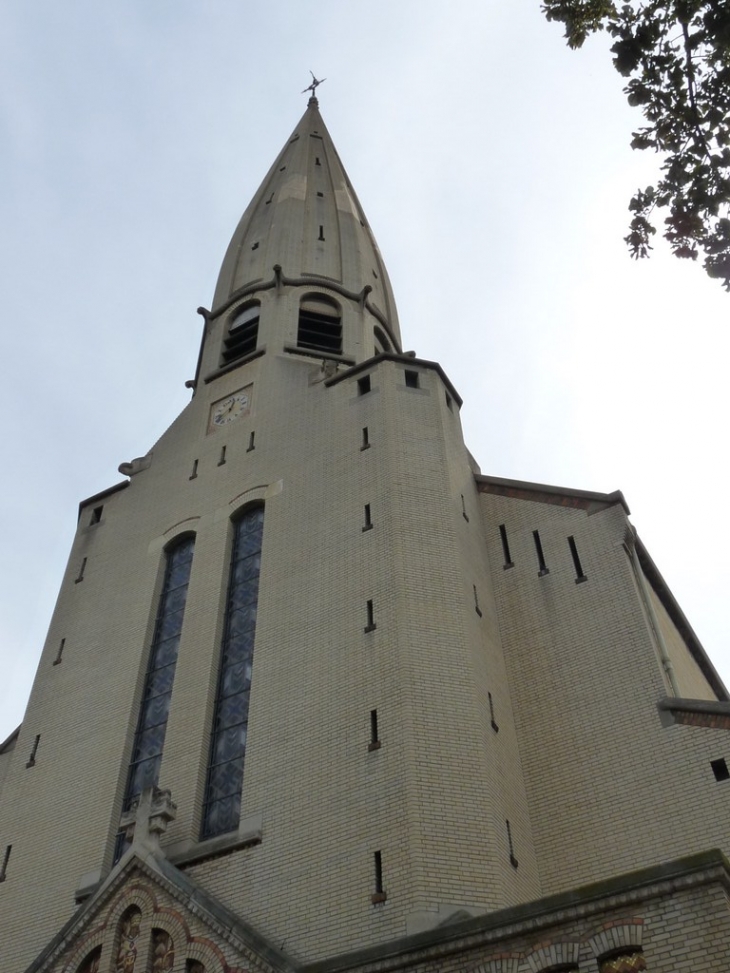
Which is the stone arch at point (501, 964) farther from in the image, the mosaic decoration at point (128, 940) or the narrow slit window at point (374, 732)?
the mosaic decoration at point (128, 940)

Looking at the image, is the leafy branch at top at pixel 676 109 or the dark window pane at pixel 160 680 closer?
the leafy branch at top at pixel 676 109

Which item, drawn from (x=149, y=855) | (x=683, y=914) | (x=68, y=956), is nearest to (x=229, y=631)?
(x=149, y=855)

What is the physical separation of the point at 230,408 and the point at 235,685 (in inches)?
348

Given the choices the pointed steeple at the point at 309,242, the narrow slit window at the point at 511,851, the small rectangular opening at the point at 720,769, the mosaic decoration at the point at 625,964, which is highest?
the pointed steeple at the point at 309,242

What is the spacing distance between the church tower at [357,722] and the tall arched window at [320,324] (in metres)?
2.99

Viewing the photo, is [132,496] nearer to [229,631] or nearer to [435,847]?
[229,631]

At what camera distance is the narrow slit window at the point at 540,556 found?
20.6 m

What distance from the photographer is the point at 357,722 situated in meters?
17.1

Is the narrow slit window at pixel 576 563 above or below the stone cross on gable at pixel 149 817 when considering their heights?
above

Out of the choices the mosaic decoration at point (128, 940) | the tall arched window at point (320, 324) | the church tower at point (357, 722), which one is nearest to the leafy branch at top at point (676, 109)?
the church tower at point (357, 722)

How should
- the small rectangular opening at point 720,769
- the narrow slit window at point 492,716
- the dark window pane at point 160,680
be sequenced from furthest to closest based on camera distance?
the dark window pane at point 160,680 → the narrow slit window at point 492,716 → the small rectangular opening at point 720,769

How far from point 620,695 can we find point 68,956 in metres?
9.34

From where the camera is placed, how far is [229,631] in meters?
20.9

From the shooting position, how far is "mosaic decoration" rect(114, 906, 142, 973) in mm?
15383
